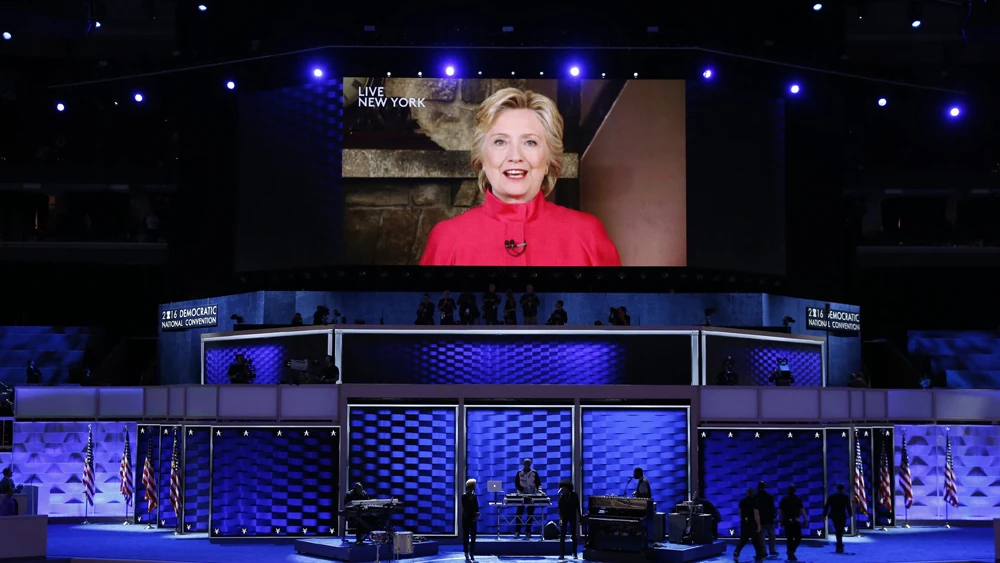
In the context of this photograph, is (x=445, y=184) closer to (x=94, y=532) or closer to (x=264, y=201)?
(x=264, y=201)

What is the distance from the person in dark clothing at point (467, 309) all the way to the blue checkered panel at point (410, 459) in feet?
15.3

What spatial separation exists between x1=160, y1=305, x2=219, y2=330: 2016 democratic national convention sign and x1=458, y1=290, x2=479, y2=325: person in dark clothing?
9.28 m

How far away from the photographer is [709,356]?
97.7ft

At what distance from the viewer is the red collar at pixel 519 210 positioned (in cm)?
3575

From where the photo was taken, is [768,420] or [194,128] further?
[194,128]

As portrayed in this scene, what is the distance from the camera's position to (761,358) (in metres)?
31.9

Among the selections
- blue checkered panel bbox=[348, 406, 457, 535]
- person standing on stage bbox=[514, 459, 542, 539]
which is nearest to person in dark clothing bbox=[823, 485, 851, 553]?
person standing on stage bbox=[514, 459, 542, 539]

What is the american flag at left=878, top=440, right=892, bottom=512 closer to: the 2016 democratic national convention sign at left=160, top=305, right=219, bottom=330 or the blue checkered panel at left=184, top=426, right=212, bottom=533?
the blue checkered panel at left=184, top=426, right=212, bottom=533

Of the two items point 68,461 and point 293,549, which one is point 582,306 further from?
point 68,461

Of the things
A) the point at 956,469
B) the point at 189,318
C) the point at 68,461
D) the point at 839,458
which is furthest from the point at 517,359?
the point at 189,318

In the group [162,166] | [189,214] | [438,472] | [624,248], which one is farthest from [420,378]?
[162,166]

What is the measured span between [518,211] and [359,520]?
13251mm

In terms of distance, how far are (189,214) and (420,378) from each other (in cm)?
1498

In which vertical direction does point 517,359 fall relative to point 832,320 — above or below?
below
